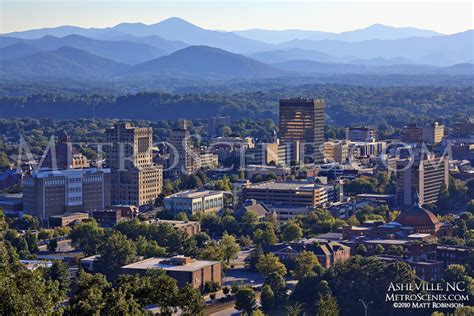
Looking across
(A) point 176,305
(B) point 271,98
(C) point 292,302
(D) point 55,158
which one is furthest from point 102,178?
(B) point 271,98

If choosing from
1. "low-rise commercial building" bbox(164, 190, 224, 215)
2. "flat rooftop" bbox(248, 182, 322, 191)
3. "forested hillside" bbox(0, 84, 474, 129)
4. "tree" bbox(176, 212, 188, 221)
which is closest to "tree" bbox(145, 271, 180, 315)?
"tree" bbox(176, 212, 188, 221)

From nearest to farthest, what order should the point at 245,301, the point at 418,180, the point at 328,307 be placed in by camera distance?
the point at 328,307 → the point at 245,301 → the point at 418,180

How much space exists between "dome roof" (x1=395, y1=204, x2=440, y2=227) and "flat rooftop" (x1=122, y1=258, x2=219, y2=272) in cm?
618

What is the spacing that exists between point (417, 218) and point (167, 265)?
743 centimetres

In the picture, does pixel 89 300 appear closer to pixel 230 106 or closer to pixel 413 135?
pixel 413 135

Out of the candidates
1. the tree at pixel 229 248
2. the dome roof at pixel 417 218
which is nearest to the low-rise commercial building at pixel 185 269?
the tree at pixel 229 248

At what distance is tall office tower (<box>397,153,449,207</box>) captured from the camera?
3472 centimetres

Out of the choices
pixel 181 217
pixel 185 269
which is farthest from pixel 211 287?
pixel 181 217

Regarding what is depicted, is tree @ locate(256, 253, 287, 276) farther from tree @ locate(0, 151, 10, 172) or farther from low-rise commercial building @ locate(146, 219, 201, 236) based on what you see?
tree @ locate(0, 151, 10, 172)

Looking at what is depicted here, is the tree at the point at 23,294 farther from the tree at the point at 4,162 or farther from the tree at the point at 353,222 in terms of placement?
the tree at the point at 4,162

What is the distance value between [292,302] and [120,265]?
414cm

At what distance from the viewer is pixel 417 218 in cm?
2778

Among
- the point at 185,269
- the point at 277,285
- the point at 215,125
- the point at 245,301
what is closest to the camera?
the point at 245,301

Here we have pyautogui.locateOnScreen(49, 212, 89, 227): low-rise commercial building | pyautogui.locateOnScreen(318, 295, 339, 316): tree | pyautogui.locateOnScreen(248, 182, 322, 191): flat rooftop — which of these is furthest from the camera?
pyautogui.locateOnScreen(248, 182, 322, 191): flat rooftop
